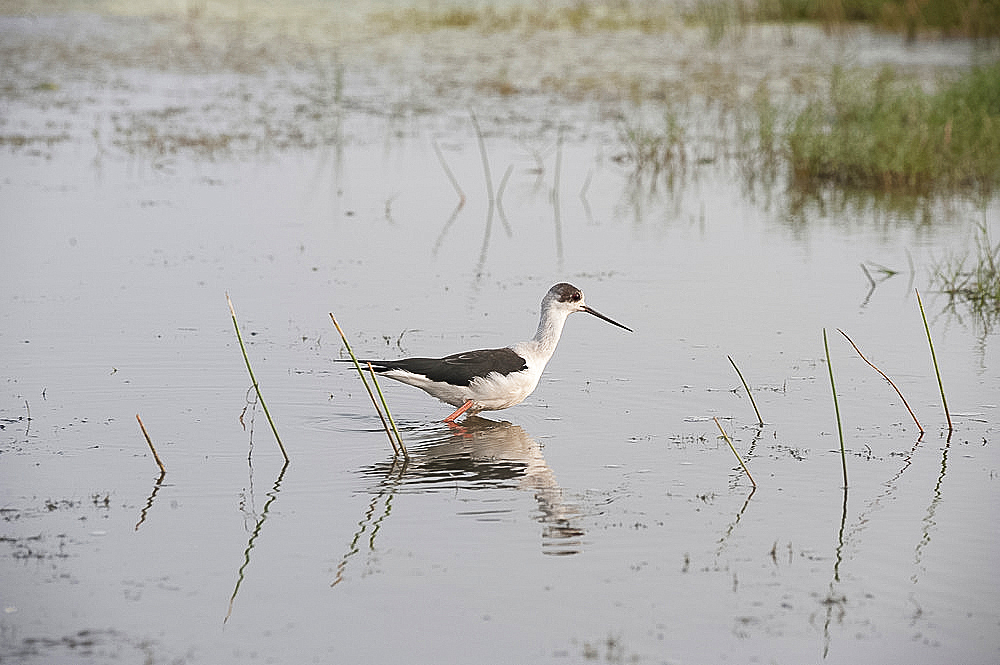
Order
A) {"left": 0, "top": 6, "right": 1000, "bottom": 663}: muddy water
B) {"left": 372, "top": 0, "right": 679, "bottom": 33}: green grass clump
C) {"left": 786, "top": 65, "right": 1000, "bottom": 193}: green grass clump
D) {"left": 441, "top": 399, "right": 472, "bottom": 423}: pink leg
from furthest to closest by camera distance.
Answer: {"left": 372, "top": 0, "right": 679, "bottom": 33}: green grass clump < {"left": 786, "top": 65, "right": 1000, "bottom": 193}: green grass clump < {"left": 441, "top": 399, "right": 472, "bottom": 423}: pink leg < {"left": 0, "top": 6, "right": 1000, "bottom": 663}: muddy water

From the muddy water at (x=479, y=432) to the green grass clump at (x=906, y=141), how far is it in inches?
19.6

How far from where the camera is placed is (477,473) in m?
6.92

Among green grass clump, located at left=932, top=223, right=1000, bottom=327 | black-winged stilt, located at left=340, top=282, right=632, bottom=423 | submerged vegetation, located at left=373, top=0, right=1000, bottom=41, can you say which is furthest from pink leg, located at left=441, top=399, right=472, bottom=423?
submerged vegetation, located at left=373, top=0, right=1000, bottom=41

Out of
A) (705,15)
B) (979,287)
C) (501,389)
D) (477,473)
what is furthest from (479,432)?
(705,15)

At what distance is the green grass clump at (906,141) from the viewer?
49.4 ft

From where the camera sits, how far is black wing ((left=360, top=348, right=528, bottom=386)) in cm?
762

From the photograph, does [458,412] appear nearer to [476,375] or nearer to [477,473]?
[476,375]

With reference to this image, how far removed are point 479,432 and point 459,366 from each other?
1.31 ft

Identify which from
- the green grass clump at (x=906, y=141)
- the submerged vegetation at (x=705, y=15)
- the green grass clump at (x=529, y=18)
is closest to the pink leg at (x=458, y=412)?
the green grass clump at (x=906, y=141)

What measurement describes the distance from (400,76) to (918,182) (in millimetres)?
10514

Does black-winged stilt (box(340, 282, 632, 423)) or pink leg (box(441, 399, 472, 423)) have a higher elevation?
black-winged stilt (box(340, 282, 632, 423))

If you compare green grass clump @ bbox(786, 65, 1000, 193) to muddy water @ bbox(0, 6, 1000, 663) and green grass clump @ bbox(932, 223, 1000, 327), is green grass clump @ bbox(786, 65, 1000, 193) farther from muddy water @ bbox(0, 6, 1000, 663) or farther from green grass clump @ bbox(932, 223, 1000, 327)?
green grass clump @ bbox(932, 223, 1000, 327)

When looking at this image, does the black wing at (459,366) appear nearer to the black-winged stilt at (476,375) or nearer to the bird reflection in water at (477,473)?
the black-winged stilt at (476,375)

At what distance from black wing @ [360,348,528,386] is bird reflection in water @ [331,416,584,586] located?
0.32 m
